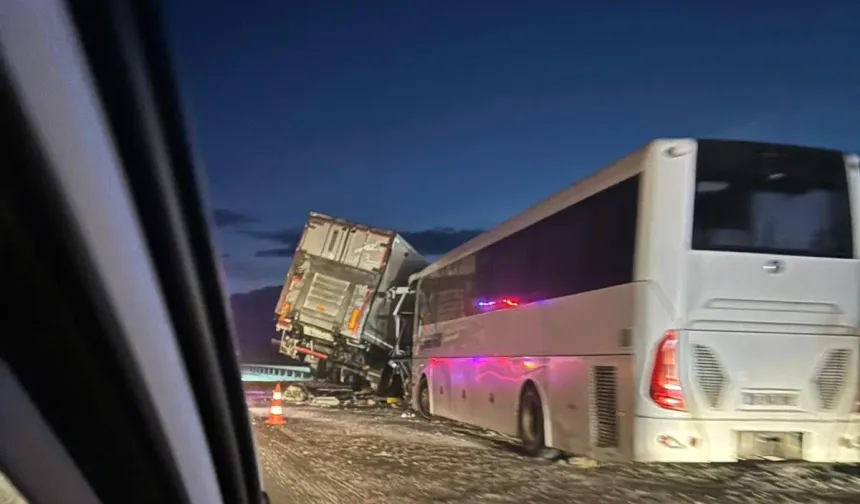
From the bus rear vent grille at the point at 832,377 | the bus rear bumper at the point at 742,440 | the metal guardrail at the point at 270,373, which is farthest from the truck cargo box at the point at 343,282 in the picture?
the bus rear vent grille at the point at 832,377

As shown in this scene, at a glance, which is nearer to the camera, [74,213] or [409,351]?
[74,213]

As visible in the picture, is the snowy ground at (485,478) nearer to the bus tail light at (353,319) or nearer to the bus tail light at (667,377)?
the bus tail light at (667,377)

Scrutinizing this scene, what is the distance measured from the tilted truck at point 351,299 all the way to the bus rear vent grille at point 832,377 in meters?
14.2

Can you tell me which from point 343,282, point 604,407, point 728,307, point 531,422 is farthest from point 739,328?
point 343,282

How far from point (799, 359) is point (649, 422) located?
1.67 metres

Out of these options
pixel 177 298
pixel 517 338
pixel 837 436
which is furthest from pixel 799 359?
pixel 177 298

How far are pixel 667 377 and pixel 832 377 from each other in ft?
5.66

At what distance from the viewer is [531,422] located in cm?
1229

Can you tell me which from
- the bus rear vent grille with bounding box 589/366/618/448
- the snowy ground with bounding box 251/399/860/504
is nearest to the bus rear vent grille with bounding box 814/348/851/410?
the snowy ground with bounding box 251/399/860/504

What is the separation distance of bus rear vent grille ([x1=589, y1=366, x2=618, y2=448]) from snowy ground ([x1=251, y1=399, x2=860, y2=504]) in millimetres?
463

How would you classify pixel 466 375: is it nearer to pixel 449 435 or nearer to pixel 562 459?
pixel 449 435

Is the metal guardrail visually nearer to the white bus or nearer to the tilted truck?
the tilted truck

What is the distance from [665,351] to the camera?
9078mm

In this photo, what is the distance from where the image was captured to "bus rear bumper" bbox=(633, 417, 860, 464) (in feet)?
29.3
